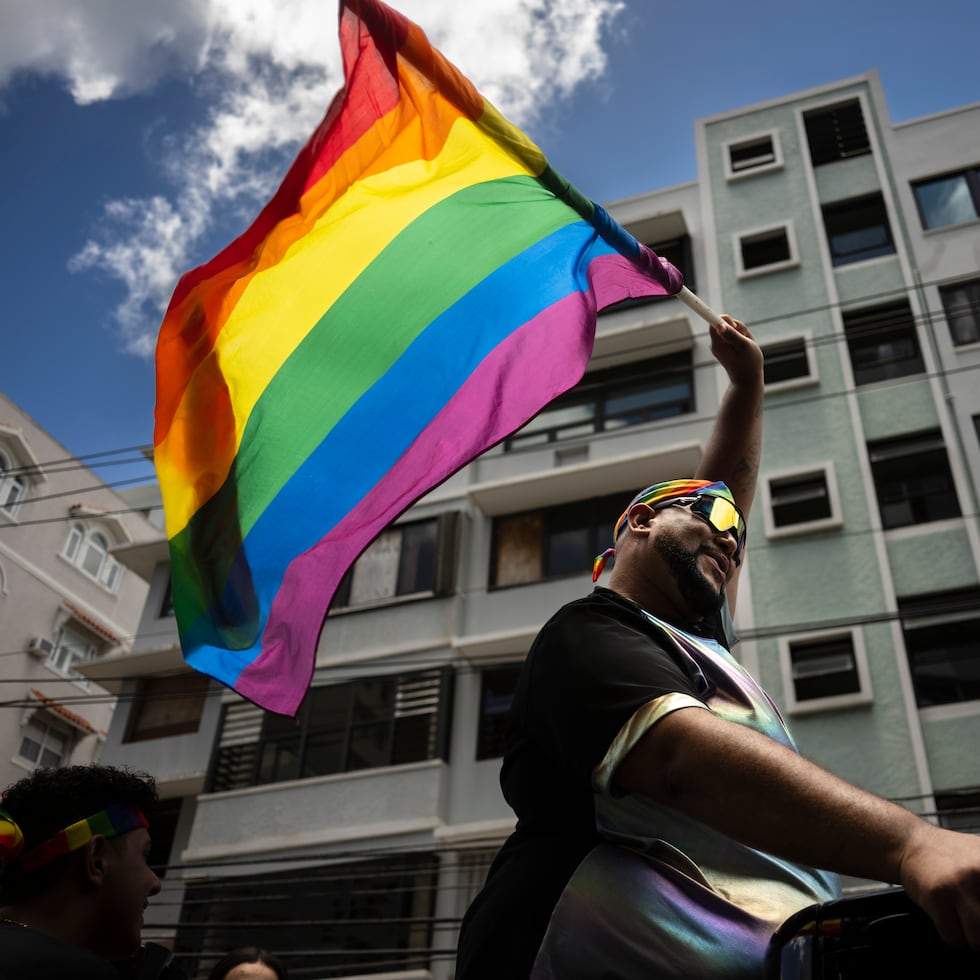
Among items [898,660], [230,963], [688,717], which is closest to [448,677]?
[898,660]

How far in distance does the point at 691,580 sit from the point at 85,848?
2.19 metres

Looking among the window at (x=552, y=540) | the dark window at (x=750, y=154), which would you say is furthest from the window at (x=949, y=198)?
the window at (x=552, y=540)

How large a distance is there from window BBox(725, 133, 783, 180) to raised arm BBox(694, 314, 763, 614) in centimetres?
2283

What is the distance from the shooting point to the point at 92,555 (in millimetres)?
35562

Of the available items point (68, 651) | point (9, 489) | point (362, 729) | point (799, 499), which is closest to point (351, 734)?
point (362, 729)

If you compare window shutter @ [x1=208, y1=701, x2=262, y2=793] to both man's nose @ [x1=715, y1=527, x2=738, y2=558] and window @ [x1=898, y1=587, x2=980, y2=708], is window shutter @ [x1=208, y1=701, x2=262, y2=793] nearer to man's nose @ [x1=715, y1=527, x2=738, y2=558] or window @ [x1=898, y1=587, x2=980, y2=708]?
window @ [x1=898, y1=587, x2=980, y2=708]

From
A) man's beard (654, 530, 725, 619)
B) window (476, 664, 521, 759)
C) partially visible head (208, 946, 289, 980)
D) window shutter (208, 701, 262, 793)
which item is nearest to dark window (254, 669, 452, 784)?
window shutter (208, 701, 262, 793)

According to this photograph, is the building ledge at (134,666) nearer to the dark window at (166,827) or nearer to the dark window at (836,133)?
the dark window at (166,827)

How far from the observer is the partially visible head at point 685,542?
2877mm

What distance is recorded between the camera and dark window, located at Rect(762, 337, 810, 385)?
22.1 metres

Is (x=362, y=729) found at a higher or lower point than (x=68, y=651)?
lower

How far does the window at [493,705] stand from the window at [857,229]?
10665 millimetres

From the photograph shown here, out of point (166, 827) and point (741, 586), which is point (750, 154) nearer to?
point (741, 586)

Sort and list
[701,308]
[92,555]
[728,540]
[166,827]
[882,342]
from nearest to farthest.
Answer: [728,540] → [701,308] → [882,342] → [166,827] → [92,555]
